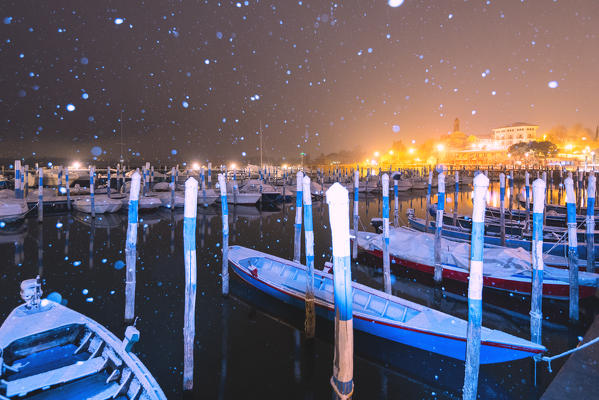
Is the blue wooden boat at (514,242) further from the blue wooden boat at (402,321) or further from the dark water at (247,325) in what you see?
the blue wooden boat at (402,321)

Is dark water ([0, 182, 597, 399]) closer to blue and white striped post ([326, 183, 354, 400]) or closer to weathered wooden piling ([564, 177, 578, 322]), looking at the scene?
weathered wooden piling ([564, 177, 578, 322])

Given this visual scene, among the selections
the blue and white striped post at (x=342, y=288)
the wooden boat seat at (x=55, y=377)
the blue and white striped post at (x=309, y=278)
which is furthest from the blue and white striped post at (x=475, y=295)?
the wooden boat seat at (x=55, y=377)

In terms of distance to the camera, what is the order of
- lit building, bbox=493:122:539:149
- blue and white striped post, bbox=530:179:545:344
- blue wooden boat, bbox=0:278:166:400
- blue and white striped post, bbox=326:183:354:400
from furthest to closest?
lit building, bbox=493:122:539:149 → blue and white striped post, bbox=530:179:545:344 → blue wooden boat, bbox=0:278:166:400 → blue and white striped post, bbox=326:183:354:400

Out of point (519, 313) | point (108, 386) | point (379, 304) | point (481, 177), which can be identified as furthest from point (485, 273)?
point (108, 386)

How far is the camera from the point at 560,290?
8.98 metres

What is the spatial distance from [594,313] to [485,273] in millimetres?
2505

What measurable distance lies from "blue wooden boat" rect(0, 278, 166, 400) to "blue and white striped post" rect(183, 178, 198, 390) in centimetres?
90

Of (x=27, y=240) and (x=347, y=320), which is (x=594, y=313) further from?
(x=27, y=240)

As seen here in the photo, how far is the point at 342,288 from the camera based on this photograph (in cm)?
311

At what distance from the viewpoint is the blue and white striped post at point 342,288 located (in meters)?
2.90

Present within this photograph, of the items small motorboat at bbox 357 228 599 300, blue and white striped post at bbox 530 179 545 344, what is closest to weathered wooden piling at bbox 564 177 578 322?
small motorboat at bbox 357 228 599 300

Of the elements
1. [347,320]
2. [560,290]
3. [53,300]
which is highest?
[347,320]

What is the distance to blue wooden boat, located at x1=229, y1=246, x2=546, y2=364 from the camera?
571 cm

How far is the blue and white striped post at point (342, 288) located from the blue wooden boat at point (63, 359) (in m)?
2.23
